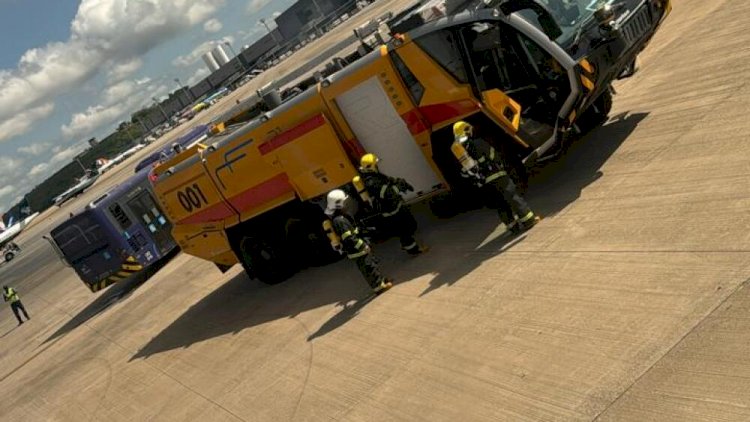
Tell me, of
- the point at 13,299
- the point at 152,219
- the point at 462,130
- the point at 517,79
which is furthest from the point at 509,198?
the point at 13,299

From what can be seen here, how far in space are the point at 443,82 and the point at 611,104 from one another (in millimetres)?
3561

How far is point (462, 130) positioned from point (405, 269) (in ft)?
7.36

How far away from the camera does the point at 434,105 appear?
8281mm

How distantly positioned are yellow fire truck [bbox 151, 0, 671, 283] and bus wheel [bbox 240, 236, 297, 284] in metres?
0.57

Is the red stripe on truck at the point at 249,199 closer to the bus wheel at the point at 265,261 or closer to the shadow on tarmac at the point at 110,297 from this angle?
the bus wheel at the point at 265,261

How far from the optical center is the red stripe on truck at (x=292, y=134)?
933cm

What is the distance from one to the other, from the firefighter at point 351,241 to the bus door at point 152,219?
11.2 metres

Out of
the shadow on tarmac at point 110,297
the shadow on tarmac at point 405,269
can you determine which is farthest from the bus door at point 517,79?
the shadow on tarmac at point 110,297

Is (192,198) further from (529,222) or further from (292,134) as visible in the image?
(529,222)

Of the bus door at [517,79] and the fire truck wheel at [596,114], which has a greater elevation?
the bus door at [517,79]

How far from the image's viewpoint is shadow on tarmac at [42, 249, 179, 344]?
56.2ft

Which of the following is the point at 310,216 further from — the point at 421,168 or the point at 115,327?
the point at 115,327

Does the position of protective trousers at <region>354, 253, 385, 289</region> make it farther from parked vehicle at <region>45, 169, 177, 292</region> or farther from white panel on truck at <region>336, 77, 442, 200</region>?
parked vehicle at <region>45, 169, 177, 292</region>

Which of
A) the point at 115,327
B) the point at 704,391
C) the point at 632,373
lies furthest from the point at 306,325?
the point at 115,327
